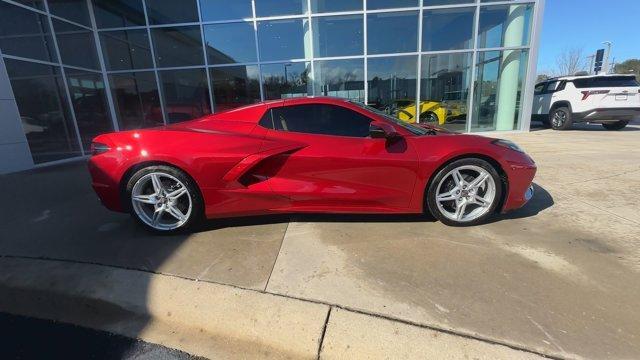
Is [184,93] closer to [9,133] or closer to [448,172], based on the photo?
[9,133]

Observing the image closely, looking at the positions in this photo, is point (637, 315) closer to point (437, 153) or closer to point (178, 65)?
point (437, 153)

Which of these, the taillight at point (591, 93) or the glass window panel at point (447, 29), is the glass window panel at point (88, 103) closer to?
the glass window panel at point (447, 29)

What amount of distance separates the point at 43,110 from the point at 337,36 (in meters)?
7.84

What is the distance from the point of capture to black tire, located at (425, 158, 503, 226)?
9.61 ft

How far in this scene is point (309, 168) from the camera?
2908 millimetres

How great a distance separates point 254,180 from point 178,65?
8.75m

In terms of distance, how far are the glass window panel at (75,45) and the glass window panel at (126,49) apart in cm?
34

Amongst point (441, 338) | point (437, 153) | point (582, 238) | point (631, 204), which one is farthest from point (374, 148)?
point (631, 204)

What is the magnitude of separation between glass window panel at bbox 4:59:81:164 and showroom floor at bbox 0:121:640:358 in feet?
13.7

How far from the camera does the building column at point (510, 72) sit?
9.45 m

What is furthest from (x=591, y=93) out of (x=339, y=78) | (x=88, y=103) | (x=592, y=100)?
(x=88, y=103)

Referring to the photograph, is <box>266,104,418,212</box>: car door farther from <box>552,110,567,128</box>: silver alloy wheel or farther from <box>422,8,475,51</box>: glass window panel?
<box>552,110,567,128</box>: silver alloy wheel

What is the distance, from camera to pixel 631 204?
3420mm

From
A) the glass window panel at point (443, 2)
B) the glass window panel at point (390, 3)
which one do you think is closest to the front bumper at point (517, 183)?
the glass window panel at point (390, 3)
